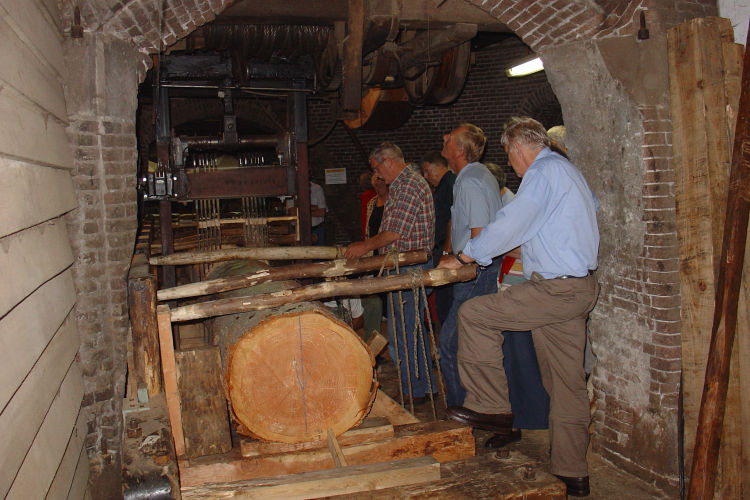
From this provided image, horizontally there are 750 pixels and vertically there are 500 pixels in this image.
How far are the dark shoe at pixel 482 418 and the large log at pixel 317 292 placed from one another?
0.72 meters

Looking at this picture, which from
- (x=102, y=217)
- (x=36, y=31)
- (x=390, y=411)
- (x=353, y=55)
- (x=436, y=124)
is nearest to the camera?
(x=36, y=31)

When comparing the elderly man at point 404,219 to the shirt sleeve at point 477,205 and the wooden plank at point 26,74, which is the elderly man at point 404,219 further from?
the wooden plank at point 26,74

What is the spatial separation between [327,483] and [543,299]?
4.91ft

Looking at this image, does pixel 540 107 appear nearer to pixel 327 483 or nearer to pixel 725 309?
pixel 725 309

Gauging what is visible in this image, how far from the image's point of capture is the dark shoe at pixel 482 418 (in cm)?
326

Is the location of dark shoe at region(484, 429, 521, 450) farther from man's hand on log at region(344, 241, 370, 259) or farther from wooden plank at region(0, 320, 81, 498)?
wooden plank at region(0, 320, 81, 498)

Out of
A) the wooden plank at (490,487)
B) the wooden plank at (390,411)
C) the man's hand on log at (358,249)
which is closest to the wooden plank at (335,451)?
the wooden plank at (490,487)

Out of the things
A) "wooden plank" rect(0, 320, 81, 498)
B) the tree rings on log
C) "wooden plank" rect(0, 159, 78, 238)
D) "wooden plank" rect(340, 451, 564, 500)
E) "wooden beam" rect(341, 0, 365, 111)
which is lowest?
"wooden plank" rect(340, 451, 564, 500)

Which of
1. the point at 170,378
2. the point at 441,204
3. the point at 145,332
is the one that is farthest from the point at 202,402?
the point at 441,204

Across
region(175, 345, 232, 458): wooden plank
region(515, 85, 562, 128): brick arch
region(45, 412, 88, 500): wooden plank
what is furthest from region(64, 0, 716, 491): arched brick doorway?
region(515, 85, 562, 128): brick arch

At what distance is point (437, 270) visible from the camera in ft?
10.8

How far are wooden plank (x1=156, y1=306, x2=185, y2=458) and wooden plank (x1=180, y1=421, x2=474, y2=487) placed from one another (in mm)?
130

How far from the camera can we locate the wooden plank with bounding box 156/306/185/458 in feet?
9.41

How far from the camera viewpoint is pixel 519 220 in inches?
123
